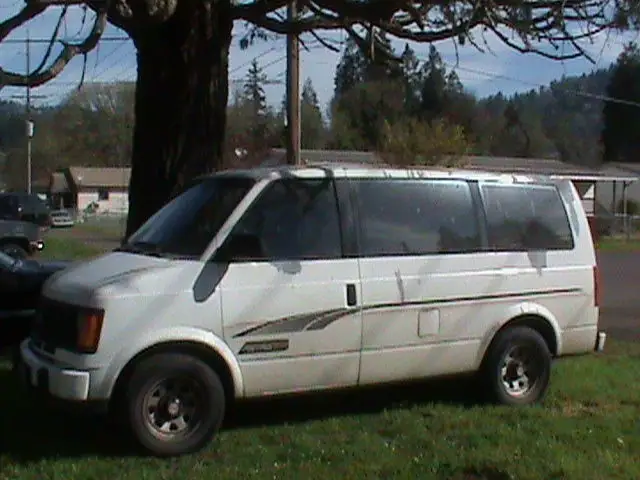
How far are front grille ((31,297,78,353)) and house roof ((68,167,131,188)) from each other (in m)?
78.2

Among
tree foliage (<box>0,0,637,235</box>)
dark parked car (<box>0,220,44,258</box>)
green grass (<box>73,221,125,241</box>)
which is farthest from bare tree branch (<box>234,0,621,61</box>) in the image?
green grass (<box>73,221,125,241</box>)

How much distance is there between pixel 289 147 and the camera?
1889 centimetres

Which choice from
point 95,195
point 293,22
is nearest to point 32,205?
point 293,22

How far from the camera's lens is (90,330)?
626cm

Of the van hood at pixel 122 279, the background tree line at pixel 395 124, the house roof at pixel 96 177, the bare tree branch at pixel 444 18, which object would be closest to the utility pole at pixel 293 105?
the bare tree branch at pixel 444 18

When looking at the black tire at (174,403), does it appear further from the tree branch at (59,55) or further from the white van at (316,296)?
the tree branch at (59,55)

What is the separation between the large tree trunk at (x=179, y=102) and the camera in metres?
10.1

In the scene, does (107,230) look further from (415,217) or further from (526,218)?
(415,217)

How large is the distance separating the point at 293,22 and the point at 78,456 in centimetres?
641

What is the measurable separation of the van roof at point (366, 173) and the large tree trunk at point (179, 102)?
8.05ft

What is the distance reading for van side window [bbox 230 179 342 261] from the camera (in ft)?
22.7

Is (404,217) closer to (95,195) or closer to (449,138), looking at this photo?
(449,138)

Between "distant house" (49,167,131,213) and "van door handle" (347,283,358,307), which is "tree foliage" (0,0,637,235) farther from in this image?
"distant house" (49,167,131,213)

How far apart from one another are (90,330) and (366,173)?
2.49 metres
